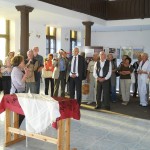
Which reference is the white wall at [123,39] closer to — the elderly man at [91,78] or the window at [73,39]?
the window at [73,39]

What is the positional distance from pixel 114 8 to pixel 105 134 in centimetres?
743

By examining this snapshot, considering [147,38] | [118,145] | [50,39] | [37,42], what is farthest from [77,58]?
[147,38]

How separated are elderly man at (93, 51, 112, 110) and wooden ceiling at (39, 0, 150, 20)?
3091mm

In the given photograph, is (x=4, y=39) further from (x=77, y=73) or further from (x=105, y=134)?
(x=105, y=134)

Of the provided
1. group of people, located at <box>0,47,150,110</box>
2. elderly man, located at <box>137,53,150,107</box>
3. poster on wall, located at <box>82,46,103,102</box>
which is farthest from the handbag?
elderly man, located at <box>137,53,150,107</box>

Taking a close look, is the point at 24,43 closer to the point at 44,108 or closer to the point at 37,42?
the point at 44,108

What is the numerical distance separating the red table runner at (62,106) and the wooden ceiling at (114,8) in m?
5.74

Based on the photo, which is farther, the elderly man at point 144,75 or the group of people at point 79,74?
the elderly man at point 144,75

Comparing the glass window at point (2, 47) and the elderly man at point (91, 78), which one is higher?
the glass window at point (2, 47)

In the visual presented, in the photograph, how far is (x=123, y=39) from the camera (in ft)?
55.1

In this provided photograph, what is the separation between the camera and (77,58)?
7.11m

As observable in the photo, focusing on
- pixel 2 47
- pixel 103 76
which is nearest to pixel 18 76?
pixel 103 76

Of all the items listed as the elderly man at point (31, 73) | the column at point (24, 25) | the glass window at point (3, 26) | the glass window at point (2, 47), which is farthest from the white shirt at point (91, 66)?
the glass window at point (3, 26)

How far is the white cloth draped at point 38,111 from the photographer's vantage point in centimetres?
365
